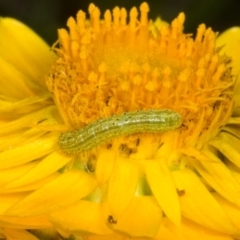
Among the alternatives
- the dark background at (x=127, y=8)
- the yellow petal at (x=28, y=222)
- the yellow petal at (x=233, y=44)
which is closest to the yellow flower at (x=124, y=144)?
the yellow petal at (x=28, y=222)

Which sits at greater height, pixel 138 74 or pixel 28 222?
pixel 138 74

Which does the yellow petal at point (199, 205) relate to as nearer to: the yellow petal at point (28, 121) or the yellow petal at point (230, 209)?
the yellow petal at point (230, 209)

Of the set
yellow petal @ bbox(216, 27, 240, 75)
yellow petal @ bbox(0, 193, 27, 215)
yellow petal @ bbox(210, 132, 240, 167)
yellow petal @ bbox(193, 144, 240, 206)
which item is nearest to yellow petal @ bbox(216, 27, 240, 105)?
yellow petal @ bbox(216, 27, 240, 75)

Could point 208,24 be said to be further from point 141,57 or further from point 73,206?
point 73,206

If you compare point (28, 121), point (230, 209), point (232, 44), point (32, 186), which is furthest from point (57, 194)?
point (232, 44)

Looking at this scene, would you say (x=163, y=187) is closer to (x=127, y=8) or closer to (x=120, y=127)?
(x=120, y=127)

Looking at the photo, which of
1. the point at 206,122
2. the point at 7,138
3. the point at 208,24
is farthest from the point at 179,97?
the point at 208,24
